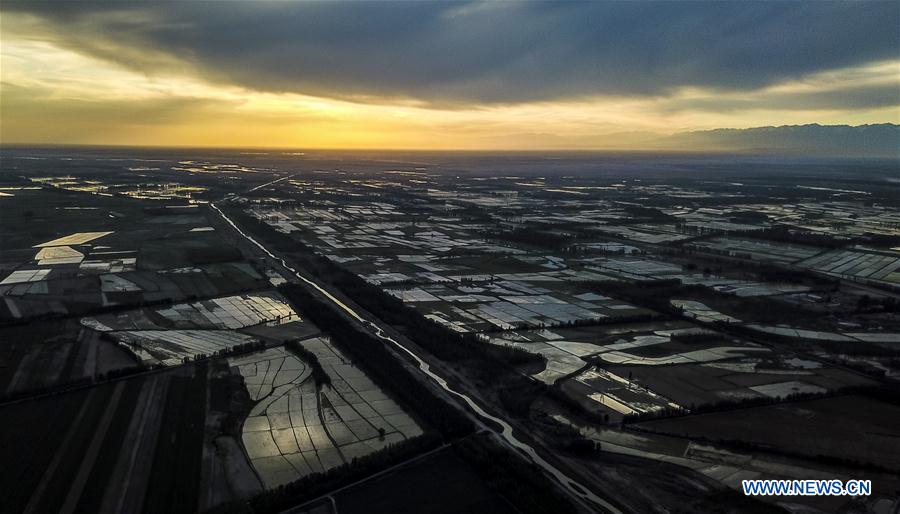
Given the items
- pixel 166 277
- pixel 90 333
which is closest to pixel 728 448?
pixel 90 333

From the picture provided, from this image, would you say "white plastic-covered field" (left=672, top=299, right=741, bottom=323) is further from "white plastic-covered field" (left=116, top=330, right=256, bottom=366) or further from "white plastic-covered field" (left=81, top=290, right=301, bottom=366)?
"white plastic-covered field" (left=116, top=330, right=256, bottom=366)

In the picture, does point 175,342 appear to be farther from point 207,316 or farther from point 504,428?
point 504,428

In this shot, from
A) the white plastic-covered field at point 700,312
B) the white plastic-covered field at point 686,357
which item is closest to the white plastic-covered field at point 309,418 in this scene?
the white plastic-covered field at point 686,357

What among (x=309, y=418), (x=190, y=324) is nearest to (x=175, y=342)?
(x=190, y=324)

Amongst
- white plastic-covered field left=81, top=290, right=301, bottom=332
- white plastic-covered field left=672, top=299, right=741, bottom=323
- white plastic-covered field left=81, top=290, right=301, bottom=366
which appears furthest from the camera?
white plastic-covered field left=672, top=299, right=741, bottom=323

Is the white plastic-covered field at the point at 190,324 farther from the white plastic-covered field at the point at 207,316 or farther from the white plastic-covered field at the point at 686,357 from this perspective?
the white plastic-covered field at the point at 686,357

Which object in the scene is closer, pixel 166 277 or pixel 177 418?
pixel 177 418

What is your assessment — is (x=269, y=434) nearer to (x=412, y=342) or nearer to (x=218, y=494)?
(x=218, y=494)

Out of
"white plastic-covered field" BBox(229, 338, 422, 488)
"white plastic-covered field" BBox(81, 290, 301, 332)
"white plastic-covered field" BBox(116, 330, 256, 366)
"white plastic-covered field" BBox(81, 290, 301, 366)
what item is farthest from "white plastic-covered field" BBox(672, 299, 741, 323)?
"white plastic-covered field" BBox(116, 330, 256, 366)
